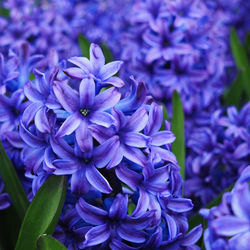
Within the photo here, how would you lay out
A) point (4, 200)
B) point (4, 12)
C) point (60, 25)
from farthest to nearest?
point (4, 12), point (60, 25), point (4, 200)

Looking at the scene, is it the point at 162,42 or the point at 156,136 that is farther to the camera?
the point at 162,42

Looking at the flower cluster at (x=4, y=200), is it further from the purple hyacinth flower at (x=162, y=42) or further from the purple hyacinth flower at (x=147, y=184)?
the purple hyacinth flower at (x=162, y=42)

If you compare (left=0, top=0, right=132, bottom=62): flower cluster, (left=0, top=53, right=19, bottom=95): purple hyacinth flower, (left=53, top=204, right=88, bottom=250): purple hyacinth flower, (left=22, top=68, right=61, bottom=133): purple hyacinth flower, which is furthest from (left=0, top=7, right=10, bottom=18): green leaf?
(left=53, top=204, right=88, bottom=250): purple hyacinth flower

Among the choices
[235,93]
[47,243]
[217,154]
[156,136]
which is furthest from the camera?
[235,93]

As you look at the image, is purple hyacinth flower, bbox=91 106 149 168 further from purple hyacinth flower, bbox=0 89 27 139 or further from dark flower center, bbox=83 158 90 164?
purple hyacinth flower, bbox=0 89 27 139

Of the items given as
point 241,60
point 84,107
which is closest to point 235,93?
point 241,60

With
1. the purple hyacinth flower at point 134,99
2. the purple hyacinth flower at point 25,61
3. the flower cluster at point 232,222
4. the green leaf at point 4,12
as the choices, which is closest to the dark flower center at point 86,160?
the purple hyacinth flower at point 134,99

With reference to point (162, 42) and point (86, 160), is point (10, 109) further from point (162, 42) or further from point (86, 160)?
point (162, 42)
